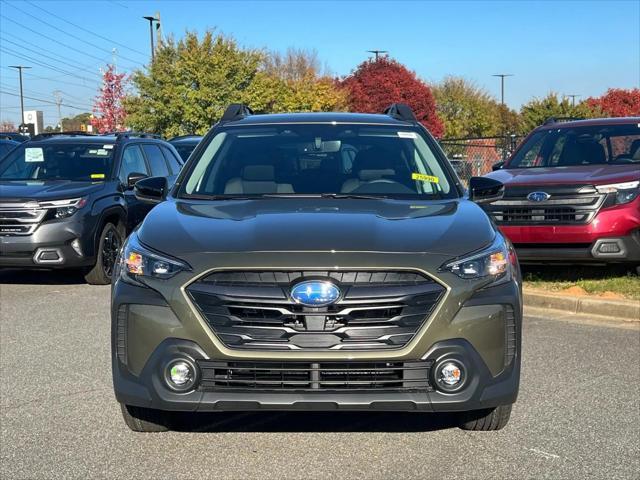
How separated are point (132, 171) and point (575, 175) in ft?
19.4

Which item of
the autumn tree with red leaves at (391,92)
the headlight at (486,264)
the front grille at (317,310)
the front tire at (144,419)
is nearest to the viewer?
the front grille at (317,310)

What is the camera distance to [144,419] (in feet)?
14.1

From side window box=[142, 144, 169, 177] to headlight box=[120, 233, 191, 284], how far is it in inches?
302

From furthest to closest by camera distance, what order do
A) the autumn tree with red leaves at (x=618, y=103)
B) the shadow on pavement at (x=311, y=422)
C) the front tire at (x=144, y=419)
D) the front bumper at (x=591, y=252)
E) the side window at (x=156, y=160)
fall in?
the autumn tree with red leaves at (x=618, y=103), the side window at (x=156, y=160), the front bumper at (x=591, y=252), the shadow on pavement at (x=311, y=422), the front tire at (x=144, y=419)

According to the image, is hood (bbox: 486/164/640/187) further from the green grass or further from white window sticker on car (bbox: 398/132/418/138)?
white window sticker on car (bbox: 398/132/418/138)

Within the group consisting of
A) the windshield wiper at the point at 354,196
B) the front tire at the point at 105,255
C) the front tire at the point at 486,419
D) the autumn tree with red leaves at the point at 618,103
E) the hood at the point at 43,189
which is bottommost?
the front tire at the point at 486,419

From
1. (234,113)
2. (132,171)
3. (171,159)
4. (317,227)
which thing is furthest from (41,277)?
(317,227)

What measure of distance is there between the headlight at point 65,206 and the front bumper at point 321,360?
19.9 feet

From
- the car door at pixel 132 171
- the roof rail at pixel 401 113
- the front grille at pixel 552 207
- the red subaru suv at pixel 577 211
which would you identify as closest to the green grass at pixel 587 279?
the red subaru suv at pixel 577 211

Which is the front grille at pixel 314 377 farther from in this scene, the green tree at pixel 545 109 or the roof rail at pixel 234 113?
the green tree at pixel 545 109

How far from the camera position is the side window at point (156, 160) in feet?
37.9

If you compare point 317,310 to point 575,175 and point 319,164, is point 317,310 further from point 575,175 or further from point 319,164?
point 575,175

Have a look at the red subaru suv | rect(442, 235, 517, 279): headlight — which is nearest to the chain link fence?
the red subaru suv

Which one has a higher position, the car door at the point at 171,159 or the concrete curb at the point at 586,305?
the car door at the point at 171,159
